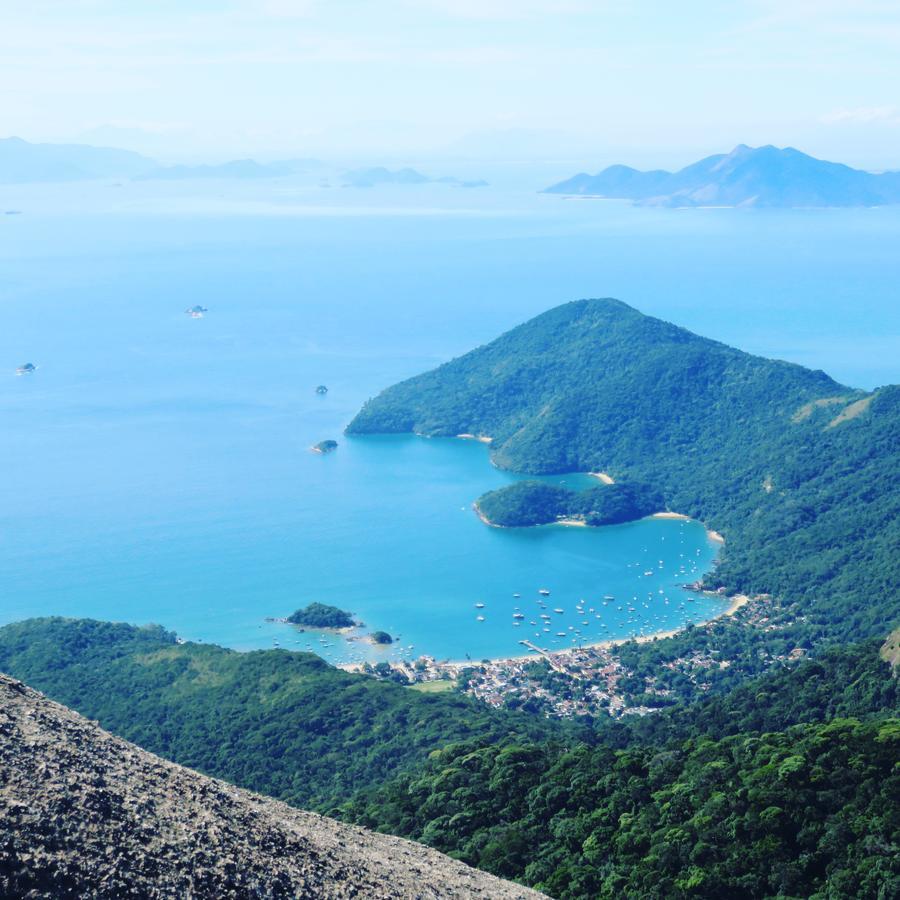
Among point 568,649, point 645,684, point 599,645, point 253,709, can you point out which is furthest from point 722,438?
point 253,709

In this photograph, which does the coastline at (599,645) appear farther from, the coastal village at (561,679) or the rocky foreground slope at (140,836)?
the rocky foreground slope at (140,836)

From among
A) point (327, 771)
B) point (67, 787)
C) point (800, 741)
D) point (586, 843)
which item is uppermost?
point (67, 787)

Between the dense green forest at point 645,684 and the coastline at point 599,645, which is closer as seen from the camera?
the dense green forest at point 645,684

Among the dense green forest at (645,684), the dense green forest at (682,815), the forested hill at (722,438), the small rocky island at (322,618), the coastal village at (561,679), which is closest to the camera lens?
the dense green forest at (682,815)

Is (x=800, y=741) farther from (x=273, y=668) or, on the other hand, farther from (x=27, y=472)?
(x=27, y=472)

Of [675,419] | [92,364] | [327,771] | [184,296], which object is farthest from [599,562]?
[184,296]

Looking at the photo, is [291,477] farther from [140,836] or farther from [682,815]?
[140,836]

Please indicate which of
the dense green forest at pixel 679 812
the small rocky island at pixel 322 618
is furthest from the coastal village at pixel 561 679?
the dense green forest at pixel 679 812
